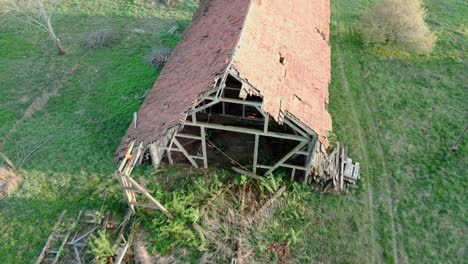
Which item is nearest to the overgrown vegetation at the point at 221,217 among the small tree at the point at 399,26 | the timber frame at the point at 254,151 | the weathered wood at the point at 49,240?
the timber frame at the point at 254,151

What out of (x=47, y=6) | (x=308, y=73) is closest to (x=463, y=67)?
(x=308, y=73)

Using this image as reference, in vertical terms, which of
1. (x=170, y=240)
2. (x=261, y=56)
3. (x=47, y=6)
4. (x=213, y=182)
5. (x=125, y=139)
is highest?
(x=261, y=56)

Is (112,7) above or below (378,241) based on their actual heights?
above

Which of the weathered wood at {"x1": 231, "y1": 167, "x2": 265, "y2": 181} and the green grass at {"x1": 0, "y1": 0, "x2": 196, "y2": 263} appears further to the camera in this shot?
the weathered wood at {"x1": 231, "y1": 167, "x2": 265, "y2": 181}

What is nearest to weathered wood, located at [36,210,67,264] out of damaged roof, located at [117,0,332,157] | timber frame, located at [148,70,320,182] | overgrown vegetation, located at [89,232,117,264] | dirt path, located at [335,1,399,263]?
overgrown vegetation, located at [89,232,117,264]

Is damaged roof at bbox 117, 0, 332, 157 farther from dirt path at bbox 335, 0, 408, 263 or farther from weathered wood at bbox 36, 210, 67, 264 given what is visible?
dirt path at bbox 335, 0, 408, 263

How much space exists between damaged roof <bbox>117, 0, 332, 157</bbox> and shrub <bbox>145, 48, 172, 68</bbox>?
13.4 ft

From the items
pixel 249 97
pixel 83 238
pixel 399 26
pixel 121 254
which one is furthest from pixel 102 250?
pixel 399 26

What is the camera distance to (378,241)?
551 inches

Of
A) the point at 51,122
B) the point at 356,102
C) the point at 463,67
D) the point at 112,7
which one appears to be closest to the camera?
the point at 51,122

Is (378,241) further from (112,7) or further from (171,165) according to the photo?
(112,7)

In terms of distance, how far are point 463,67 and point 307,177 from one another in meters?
14.9

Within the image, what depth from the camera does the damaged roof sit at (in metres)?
13.0

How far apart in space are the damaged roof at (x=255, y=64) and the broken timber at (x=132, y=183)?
0.71 m
